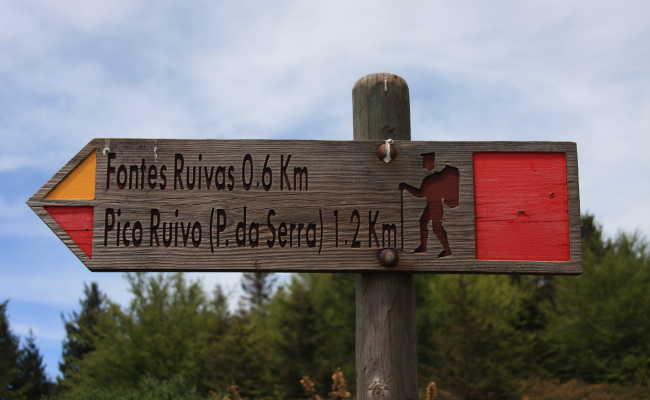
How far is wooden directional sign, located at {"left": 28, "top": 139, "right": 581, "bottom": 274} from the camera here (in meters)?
2.40

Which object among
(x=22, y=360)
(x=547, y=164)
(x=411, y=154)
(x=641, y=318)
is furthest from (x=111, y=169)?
(x=22, y=360)

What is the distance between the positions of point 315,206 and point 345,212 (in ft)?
0.40

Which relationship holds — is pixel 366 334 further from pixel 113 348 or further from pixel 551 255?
pixel 113 348

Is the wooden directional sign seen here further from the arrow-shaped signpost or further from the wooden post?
the wooden post

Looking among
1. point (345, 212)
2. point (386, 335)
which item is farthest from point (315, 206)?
point (386, 335)

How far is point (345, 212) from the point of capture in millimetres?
2422

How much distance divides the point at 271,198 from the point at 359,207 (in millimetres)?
354

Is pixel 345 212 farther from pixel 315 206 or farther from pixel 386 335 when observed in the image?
pixel 386 335

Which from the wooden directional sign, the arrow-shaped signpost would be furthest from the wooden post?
the wooden directional sign

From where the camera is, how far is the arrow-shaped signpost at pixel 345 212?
2.40 meters

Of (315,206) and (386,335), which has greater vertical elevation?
(315,206)

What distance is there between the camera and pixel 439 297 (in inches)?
1110

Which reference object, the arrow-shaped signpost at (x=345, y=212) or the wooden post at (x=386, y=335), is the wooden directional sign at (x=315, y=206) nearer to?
the arrow-shaped signpost at (x=345, y=212)

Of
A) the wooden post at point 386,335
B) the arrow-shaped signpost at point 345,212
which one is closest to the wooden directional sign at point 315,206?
the arrow-shaped signpost at point 345,212
